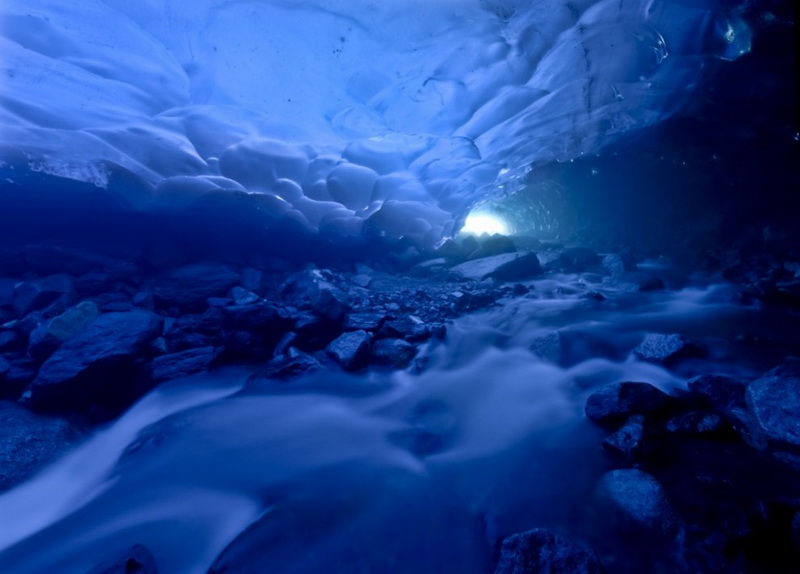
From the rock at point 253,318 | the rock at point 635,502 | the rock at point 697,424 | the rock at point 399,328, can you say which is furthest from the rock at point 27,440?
the rock at point 697,424

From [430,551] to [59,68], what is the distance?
8.10m

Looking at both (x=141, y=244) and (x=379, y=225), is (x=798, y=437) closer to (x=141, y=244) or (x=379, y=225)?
(x=379, y=225)

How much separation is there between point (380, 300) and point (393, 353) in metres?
1.81

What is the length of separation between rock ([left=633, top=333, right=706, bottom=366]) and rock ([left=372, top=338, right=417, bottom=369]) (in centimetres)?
278

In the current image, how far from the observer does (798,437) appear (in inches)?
86.5

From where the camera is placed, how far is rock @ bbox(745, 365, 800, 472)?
88.0 inches

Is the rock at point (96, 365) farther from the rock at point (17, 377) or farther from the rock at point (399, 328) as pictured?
the rock at point (399, 328)

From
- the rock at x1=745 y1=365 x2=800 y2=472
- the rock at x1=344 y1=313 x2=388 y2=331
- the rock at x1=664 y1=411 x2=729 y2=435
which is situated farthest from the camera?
the rock at x1=344 y1=313 x2=388 y2=331

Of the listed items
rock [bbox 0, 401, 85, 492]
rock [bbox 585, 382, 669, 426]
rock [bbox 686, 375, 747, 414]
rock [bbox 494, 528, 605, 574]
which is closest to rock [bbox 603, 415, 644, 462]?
rock [bbox 585, 382, 669, 426]

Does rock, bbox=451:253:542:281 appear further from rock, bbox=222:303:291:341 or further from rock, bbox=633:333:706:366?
rock, bbox=222:303:291:341

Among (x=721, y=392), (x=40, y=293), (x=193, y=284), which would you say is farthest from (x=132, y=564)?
(x=40, y=293)

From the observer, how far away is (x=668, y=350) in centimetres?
386

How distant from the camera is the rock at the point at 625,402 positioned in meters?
2.73

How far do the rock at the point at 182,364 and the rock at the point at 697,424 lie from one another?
15.5 ft
